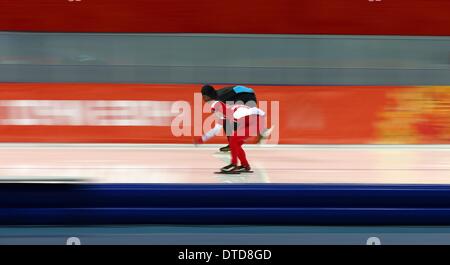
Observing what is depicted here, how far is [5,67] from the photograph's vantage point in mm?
11516

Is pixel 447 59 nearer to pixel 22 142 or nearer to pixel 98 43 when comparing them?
pixel 98 43

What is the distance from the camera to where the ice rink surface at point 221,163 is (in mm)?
5984

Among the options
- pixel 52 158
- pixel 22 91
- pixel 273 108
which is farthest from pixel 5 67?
pixel 273 108

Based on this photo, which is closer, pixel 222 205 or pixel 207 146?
pixel 222 205

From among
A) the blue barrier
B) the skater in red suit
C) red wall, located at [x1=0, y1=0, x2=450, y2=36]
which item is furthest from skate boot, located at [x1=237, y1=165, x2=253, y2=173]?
red wall, located at [x1=0, y1=0, x2=450, y2=36]

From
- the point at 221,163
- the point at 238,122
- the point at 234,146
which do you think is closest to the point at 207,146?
the point at 221,163

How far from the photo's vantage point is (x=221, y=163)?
7746mm

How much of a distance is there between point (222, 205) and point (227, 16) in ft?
29.1

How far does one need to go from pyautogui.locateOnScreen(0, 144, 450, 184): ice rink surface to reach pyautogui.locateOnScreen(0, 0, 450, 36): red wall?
7.79ft

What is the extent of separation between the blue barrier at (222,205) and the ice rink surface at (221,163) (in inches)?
7.3

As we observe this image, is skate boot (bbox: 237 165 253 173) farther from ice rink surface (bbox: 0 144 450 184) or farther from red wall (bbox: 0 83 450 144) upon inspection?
red wall (bbox: 0 83 450 144)

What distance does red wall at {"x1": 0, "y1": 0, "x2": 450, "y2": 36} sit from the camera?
1176 cm

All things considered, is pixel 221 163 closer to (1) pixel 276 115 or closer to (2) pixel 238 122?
(2) pixel 238 122

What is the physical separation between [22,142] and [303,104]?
5.26 metres
